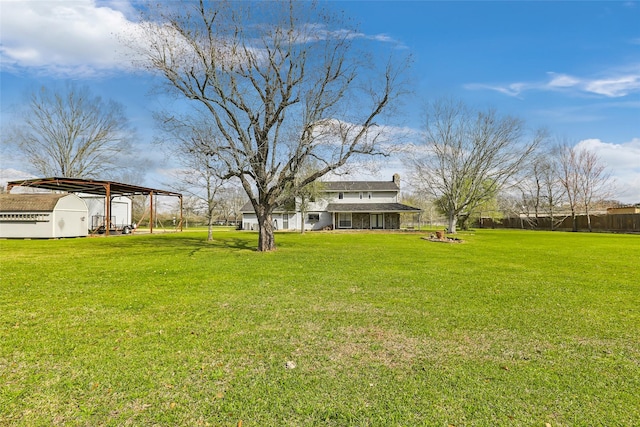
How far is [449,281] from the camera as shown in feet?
30.6

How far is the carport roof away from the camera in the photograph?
26.8 metres

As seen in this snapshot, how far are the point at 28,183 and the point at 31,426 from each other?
32239 mm

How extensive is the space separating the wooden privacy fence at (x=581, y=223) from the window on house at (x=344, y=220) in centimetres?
2500

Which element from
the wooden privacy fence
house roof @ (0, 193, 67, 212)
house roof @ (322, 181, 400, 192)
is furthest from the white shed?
the wooden privacy fence

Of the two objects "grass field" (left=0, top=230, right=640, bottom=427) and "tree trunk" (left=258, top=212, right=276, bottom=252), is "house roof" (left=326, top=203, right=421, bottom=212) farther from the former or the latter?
"grass field" (left=0, top=230, right=640, bottom=427)

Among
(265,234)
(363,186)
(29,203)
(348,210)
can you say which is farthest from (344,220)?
(29,203)

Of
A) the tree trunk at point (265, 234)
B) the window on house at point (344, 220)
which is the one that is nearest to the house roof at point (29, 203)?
the tree trunk at point (265, 234)

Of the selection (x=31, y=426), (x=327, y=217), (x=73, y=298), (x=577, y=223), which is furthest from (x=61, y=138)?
(x=577, y=223)

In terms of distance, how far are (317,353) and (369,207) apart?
41058 mm

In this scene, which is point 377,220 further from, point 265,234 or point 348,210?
point 265,234

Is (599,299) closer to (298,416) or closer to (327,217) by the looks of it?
(298,416)

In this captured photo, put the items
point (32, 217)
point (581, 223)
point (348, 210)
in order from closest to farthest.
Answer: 1. point (32, 217)
2. point (348, 210)
3. point (581, 223)

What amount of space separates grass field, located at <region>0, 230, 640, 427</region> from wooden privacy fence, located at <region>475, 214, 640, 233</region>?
125 ft

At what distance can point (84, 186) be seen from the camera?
3050 centimetres
